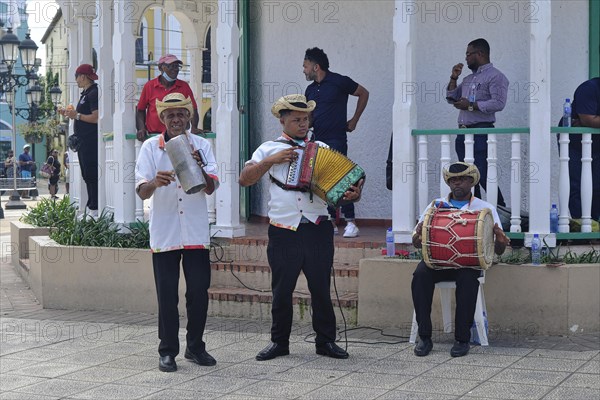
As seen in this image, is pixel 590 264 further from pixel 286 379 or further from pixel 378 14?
pixel 378 14

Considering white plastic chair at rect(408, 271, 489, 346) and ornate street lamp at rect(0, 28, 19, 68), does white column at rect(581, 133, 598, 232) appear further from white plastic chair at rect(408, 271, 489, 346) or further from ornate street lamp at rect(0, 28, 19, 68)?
ornate street lamp at rect(0, 28, 19, 68)

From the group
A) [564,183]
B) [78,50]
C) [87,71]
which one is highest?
[78,50]

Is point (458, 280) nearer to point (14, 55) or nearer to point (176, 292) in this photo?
point (176, 292)

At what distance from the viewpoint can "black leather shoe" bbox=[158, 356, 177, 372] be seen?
6945 mm

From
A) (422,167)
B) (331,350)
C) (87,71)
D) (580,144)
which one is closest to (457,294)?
(331,350)

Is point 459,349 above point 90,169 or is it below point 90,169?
below

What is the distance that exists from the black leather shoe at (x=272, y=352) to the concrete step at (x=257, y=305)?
1132mm

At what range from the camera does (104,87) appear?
11.0 m

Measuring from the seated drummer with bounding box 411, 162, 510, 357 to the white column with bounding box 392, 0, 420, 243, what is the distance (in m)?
1.08

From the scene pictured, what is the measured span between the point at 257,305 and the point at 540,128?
2.96 meters

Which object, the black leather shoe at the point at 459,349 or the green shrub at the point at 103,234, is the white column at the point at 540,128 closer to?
the black leather shoe at the point at 459,349

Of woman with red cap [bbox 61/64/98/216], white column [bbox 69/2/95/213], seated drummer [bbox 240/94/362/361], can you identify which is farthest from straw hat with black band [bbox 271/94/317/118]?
white column [bbox 69/2/95/213]

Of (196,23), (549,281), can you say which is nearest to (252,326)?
(549,281)

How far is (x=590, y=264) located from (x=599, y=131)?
1256 mm
